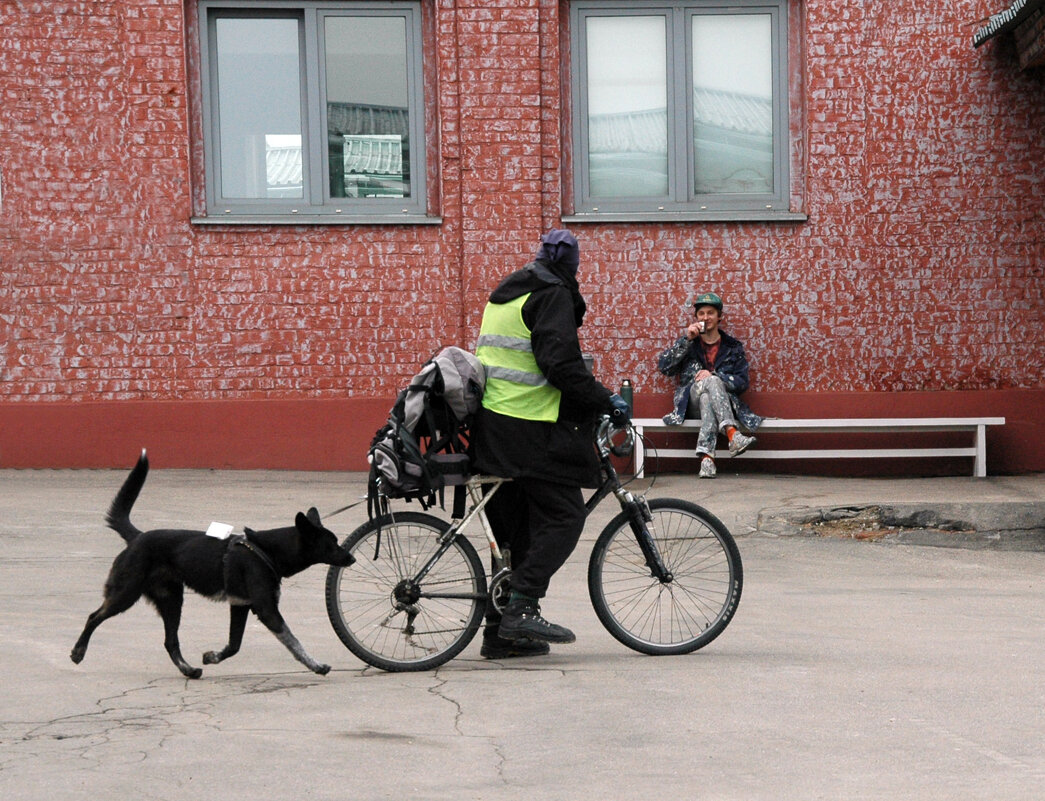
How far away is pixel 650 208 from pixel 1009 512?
A: 432 centimetres

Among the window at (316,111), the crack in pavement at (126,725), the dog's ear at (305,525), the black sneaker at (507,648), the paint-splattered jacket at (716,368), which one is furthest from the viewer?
the window at (316,111)

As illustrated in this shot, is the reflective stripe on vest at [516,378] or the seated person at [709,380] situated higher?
the reflective stripe on vest at [516,378]

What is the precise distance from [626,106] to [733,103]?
964 millimetres

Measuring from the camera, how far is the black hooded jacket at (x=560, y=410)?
648 centimetres

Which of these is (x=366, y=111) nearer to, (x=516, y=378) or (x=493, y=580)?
(x=516, y=378)

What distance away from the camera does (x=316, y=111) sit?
13391 millimetres

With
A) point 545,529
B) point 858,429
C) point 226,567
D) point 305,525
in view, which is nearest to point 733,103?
point 858,429

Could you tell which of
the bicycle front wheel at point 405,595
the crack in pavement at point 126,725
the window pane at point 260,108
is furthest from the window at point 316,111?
the crack in pavement at point 126,725

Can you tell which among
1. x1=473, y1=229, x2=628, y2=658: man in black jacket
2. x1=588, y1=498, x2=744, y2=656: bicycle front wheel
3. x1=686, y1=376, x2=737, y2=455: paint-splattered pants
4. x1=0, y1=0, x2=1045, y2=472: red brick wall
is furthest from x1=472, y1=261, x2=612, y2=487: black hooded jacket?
x1=0, y1=0, x2=1045, y2=472: red brick wall

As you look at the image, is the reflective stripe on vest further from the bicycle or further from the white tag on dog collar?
the white tag on dog collar

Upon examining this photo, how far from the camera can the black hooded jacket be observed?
6480 millimetres

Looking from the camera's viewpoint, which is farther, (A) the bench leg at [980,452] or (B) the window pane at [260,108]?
(B) the window pane at [260,108]

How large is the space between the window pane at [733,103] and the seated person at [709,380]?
1.23m

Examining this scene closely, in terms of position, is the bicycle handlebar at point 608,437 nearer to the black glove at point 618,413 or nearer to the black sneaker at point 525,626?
the black glove at point 618,413
